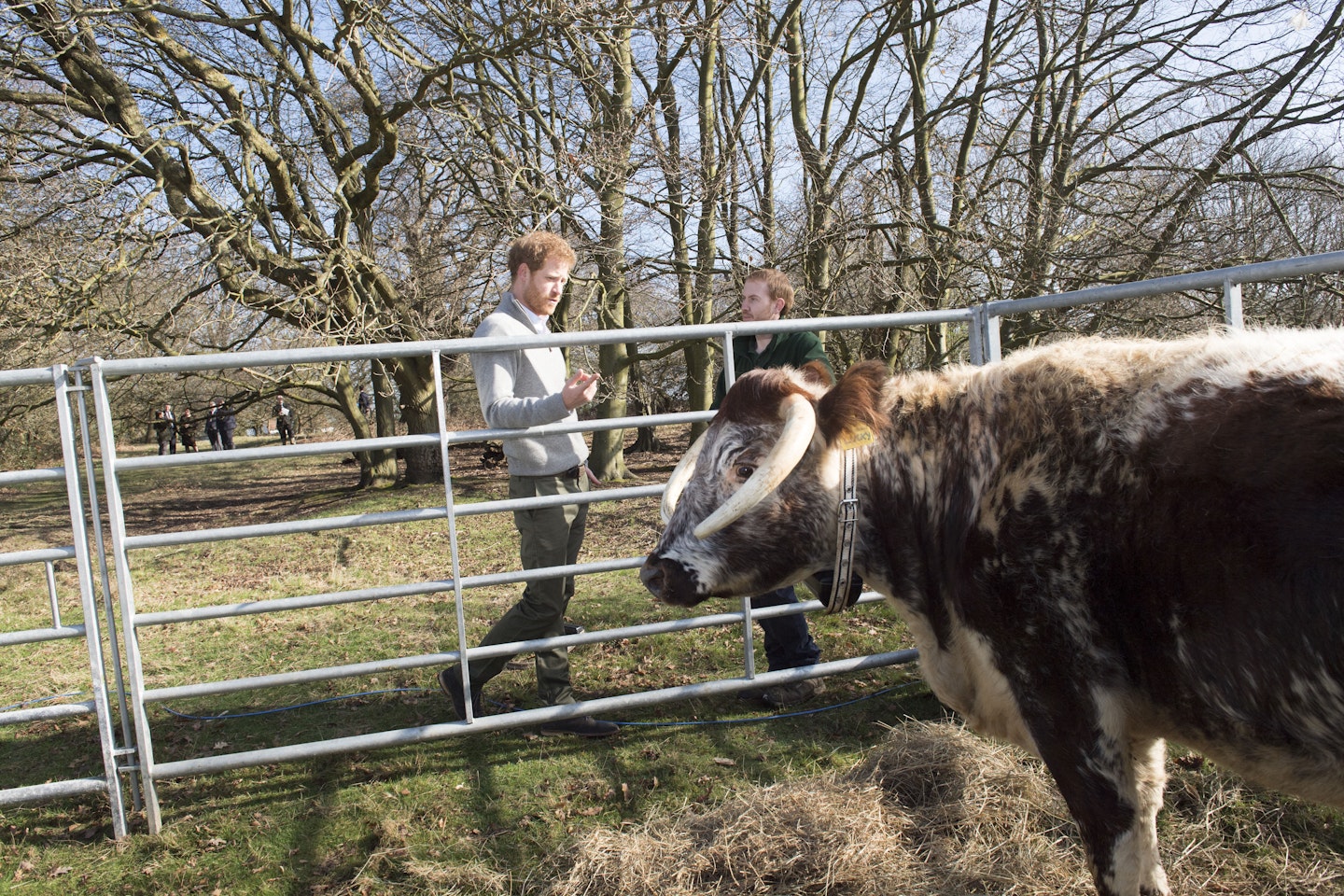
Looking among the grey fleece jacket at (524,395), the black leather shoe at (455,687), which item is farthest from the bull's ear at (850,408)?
the black leather shoe at (455,687)

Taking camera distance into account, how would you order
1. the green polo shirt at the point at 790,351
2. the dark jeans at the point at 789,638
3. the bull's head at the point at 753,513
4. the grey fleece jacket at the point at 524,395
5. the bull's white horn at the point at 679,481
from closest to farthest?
1. the bull's head at the point at 753,513
2. the bull's white horn at the point at 679,481
3. the grey fleece jacket at the point at 524,395
4. the green polo shirt at the point at 790,351
5. the dark jeans at the point at 789,638

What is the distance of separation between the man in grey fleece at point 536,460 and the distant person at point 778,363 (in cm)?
91

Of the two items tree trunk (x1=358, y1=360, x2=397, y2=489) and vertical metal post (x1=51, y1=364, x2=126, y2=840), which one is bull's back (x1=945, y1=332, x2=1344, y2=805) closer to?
vertical metal post (x1=51, y1=364, x2=126, y2=840)

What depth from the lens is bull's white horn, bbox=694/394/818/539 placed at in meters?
2.47

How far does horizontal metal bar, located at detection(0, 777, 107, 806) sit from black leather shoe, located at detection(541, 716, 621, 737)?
1828mm

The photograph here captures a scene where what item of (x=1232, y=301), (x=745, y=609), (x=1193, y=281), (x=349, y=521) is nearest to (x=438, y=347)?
(x=349, y=521)

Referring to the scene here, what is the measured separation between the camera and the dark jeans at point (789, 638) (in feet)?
14.9

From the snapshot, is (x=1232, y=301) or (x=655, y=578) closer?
(x=655, y=578)

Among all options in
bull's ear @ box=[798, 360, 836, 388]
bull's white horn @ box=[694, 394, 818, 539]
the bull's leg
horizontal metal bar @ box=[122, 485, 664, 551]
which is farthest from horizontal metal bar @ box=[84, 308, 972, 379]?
the bull's leg

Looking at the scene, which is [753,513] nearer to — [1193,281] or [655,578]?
[655,578]

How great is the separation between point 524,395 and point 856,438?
1902 mm

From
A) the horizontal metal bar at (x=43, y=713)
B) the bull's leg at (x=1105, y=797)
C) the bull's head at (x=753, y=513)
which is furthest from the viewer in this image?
the horizontal metal bar at (x=43, y=713)

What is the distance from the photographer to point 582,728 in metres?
4.22

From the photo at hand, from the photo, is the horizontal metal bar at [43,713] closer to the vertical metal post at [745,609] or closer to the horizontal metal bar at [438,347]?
the horizontal metal bar at [438,347]
